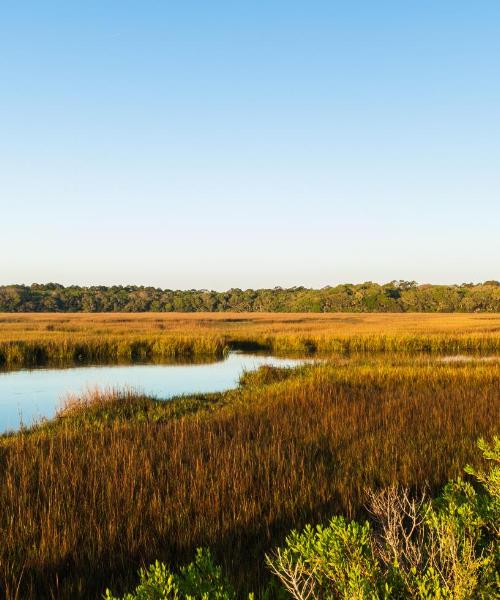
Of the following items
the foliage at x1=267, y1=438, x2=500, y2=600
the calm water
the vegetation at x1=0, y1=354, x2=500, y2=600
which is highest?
the foliage at x1=267, y1=438, x2=500, y2=600

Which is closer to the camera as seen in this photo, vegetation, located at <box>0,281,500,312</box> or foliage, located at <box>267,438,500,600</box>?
foliage, located at <box>267,438,500,600</box>

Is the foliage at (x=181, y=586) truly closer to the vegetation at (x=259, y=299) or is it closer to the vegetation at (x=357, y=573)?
the vegetation at (x=357, y=573)

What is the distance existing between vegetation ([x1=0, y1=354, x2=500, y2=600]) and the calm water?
5.66m

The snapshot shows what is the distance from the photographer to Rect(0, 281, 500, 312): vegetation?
12169 centimetres

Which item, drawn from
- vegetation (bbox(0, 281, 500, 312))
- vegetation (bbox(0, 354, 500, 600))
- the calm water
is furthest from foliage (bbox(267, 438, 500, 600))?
vegetation (bbox(0, 281, 500, 312))

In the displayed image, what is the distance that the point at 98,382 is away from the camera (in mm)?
22578

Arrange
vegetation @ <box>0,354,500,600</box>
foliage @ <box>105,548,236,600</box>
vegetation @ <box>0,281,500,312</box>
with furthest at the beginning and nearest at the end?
vegetation @ <box>0,281,500,312</box>
vegetation @ <box>0,354,500,600</box>
foliage @ <box>105,548,236,600</box>

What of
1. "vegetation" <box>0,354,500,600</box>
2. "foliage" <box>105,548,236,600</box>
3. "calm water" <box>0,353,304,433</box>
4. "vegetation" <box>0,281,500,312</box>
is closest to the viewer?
"foliage" <box>105,548,236,600</box>

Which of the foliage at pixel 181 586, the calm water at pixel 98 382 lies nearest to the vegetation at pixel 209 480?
the foliage at pixel 181 586

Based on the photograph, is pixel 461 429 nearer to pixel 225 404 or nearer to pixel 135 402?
pixel 225 404

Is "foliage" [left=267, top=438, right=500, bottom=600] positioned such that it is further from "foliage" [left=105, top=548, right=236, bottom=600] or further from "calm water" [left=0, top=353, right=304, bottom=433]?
"calm water" [left=0, top=353, right=304, bottom=433]

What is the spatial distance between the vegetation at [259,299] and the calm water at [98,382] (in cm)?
9974

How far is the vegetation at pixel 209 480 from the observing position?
183 inches

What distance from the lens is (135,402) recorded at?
571 inches
